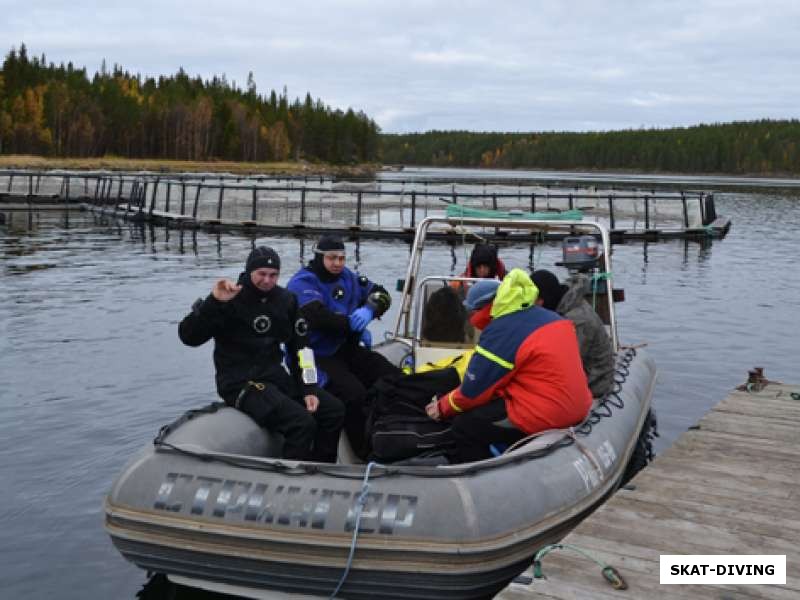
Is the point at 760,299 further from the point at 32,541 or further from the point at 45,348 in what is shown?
the point at 32,541

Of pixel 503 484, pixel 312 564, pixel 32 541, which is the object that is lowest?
pixel 32 541

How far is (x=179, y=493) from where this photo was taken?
5707mm

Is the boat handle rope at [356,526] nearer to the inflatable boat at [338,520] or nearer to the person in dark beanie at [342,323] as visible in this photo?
the inflatable boat at [338,520]

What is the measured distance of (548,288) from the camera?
302 inches

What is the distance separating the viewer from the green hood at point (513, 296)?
20.2 feet

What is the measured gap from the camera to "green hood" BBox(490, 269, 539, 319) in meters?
6.16

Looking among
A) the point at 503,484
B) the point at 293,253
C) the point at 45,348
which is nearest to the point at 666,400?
the point at 503,484

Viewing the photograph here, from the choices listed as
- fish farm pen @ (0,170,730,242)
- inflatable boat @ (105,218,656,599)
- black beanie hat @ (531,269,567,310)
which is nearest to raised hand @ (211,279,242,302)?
inflatable boat @ (105,218,656,599)

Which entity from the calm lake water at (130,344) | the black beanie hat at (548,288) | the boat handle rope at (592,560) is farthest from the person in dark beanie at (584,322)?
the calm lake water at (130,344)

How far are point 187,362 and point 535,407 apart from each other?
8.32 meters

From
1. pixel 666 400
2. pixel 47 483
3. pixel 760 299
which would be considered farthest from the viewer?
pixel 760 299

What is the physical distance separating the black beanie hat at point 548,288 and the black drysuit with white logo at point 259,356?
2.08 meters

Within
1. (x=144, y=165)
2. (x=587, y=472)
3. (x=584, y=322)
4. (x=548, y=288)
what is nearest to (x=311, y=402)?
(x=587, y=472)

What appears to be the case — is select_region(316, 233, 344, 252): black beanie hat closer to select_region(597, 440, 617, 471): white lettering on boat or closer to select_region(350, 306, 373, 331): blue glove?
select_region(350, 306, 373, 331): blue glove
